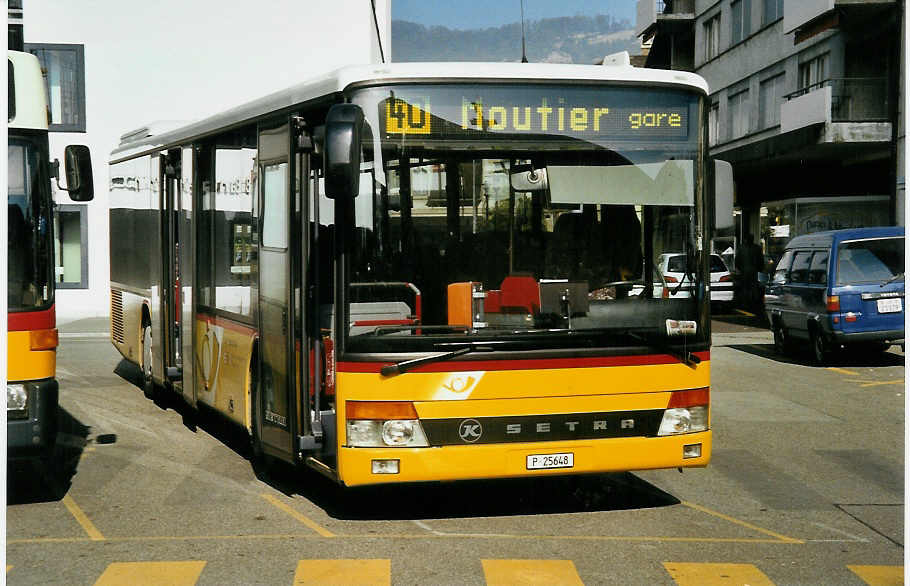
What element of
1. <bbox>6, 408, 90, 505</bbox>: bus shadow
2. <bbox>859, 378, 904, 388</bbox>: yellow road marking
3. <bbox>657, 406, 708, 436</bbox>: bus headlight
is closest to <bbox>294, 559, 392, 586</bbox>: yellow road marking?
<bbox>657, 406, 708, 436</bbox>: bus headlight

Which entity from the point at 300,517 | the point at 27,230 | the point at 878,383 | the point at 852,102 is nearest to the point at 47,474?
the point at 27,230

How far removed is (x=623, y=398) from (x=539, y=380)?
56 cm

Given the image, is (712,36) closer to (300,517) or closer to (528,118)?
(528,118)

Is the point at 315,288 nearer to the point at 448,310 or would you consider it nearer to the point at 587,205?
the point at 448,310

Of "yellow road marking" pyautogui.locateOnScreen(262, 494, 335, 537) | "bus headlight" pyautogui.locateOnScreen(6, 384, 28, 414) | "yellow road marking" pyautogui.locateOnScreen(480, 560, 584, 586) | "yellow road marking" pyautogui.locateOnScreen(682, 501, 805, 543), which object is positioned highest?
"bus headlight" pyautogui.locateOnScreen(6, 384, 28, 414)

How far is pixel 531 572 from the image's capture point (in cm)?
649

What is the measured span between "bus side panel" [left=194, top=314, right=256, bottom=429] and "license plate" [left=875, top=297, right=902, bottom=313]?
10.8 meters

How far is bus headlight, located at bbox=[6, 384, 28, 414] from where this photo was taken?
8.01 metres

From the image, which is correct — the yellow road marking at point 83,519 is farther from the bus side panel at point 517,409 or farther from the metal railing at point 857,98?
the metal railing at point 857,98

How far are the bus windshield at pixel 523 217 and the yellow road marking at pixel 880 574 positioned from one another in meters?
1.79

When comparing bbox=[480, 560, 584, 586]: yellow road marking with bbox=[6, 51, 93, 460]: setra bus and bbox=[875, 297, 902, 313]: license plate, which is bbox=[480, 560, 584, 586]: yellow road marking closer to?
bbox=[6, 51, 93, 460]: setra bus

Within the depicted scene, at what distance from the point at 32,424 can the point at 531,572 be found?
358 centimetres

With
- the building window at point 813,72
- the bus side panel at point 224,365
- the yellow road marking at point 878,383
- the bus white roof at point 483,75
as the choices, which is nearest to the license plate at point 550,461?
the bus white roof at point 483,75

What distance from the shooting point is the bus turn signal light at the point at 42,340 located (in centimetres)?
808
